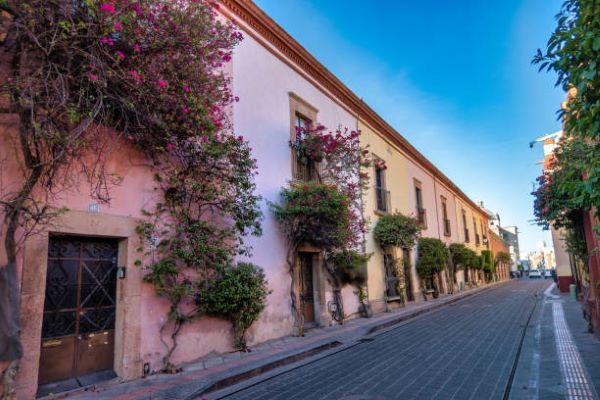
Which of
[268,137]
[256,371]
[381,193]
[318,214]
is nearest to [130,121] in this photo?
[268,137]

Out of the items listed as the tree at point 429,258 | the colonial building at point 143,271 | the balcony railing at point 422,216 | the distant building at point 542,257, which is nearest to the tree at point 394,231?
the colonial building at point 143,271

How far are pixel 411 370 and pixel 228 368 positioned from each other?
104 inches

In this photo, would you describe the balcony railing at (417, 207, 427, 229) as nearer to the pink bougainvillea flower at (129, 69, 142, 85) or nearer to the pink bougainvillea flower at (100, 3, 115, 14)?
the pink bougainvillea flower at (129, 69, 142, 85)

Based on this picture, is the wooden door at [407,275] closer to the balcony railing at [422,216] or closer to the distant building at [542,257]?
the balcony railing at [422,216]

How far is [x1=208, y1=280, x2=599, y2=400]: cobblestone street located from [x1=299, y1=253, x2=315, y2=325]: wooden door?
188 cm

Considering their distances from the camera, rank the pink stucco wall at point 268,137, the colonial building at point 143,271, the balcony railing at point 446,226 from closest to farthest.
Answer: the colonial building at point 143,271 < the pink stucco wall at point 268,137 < the balcony railing at point 446,226

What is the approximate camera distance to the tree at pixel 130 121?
438 centimetres

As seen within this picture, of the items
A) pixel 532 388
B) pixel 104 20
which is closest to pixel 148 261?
pixel 104 20

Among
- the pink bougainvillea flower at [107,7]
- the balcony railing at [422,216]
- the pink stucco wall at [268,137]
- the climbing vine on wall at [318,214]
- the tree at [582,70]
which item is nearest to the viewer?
the tree at [582,70]

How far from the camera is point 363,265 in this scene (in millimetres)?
11219

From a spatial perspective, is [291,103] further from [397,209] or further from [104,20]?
[397,209]

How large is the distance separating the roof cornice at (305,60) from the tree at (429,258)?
4.44 m

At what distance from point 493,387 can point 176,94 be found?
5518 mm

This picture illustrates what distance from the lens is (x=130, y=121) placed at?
5.61 meters
